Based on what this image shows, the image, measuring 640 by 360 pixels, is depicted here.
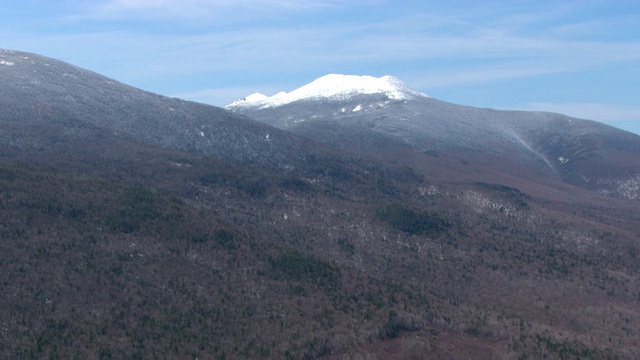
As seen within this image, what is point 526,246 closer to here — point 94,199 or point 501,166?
point 94,199

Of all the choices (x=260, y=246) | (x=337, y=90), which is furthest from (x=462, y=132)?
(x=260, y=246)

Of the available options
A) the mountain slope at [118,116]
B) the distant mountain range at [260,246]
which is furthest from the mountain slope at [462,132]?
the mountain slope at [118,116]

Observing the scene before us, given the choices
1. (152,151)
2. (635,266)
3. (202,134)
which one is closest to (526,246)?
(635,266)

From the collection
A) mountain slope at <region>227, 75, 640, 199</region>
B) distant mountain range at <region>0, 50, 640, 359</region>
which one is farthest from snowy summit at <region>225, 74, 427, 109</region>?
distant mountain range at <region>0, 50, 640, 359</region>

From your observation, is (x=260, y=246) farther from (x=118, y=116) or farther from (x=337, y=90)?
(x=337, y=90)

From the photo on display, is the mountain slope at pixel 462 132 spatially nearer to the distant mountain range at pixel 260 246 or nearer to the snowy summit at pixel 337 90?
the snowy summit at pixel 337 90

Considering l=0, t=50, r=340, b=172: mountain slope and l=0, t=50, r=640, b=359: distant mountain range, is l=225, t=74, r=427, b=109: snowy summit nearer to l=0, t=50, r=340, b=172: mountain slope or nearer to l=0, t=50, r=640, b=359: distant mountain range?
l=0, t=50, r=640, b=359: distant mountain range
